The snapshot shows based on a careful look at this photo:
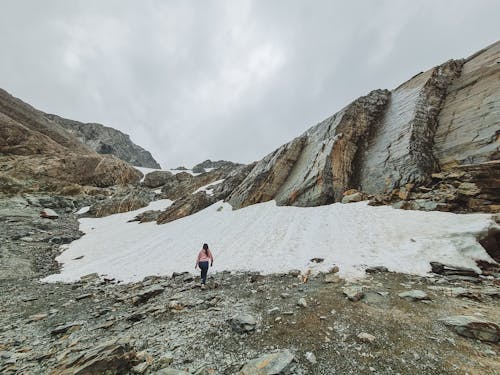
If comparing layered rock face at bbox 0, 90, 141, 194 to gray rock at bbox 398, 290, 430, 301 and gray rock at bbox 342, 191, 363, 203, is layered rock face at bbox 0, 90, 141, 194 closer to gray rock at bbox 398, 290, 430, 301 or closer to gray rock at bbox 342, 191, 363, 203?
gray rock at bbox 342, 191, 363, 203

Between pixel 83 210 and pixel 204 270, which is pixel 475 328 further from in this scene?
pixel 83 210

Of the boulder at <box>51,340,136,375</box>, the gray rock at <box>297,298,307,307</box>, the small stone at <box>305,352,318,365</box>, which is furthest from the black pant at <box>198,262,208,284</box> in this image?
the small stone at <box>305,352,318,365</box>

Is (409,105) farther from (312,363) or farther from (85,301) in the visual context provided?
(85,301)

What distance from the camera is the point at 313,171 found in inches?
920

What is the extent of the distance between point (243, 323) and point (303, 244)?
8.29 m

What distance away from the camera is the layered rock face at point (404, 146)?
16.9 meters

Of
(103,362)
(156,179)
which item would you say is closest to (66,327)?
(103,362)

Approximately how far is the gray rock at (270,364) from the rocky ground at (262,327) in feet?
0.07

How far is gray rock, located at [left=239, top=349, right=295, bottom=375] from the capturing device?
4.59 metres

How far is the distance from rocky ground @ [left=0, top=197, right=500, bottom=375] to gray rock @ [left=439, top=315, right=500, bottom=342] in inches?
0.8

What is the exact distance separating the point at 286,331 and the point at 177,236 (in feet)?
57.3

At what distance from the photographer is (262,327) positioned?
641cm

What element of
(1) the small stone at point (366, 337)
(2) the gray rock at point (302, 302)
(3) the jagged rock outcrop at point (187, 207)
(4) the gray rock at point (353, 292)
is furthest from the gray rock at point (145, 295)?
(3) the jagged rock outcrop at point (187, 207)

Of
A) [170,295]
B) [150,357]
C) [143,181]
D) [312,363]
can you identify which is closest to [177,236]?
[170,295]
